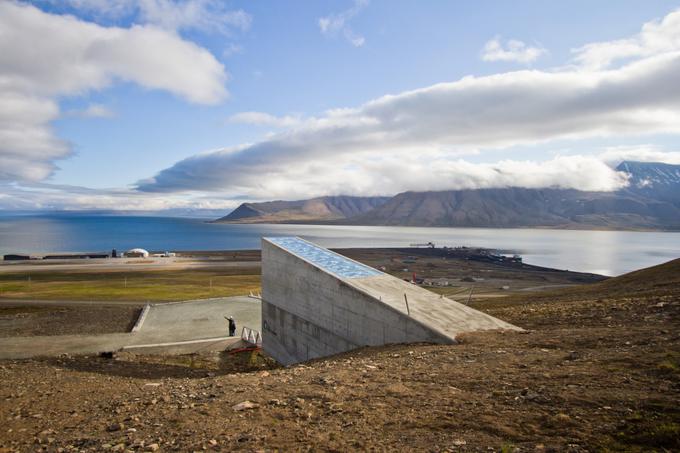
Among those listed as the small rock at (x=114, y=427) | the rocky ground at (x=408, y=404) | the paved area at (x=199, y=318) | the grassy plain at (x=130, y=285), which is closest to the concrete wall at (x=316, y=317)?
the rocky ground at (x=408, y=404)

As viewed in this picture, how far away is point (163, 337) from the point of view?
25.9 metres

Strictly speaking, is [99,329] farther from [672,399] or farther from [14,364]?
[672,399]

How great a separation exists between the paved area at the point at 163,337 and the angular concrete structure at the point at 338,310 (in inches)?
192

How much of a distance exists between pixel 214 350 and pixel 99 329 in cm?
996

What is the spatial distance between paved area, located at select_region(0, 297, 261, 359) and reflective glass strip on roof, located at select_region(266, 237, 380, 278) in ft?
24.1

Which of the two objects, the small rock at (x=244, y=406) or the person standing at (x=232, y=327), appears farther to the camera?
the person standing at (x=232, y=327)

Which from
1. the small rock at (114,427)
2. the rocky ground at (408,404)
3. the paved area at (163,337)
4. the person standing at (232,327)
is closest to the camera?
the rocky ground at (408,404)

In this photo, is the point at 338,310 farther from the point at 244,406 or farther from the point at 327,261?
the point at 244,406

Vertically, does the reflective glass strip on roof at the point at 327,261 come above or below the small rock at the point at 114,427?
above

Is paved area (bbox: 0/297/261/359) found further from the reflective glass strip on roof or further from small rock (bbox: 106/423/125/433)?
small rock (bbox: 106/423/125/433)

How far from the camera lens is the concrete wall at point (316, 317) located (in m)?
14.9

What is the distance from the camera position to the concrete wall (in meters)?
14.9

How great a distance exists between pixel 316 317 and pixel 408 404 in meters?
11.5

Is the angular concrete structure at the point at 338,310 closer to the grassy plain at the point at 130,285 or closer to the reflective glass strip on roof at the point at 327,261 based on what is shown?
the reflective glass strip on roof at the point at 327,261
